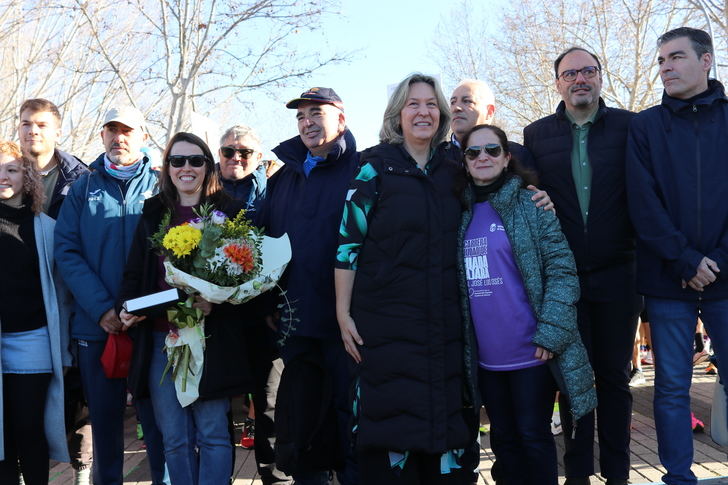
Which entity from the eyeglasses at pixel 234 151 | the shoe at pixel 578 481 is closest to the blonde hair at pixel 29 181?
the eyeglasses at pixel 234 151

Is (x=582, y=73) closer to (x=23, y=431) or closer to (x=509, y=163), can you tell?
(x=509, y=163)

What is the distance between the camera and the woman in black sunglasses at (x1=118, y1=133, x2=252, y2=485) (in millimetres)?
3598

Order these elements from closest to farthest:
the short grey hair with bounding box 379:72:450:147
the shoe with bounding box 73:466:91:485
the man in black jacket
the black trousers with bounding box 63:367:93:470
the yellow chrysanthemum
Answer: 1. the yellow chrysanthemum
2. the short grey hair with bounding box 379:72:450:147
3. the man in black jacket
4. the black trousers with bounding box 63:367:93:470
5. the shoe with bounding box 73:466:91:485

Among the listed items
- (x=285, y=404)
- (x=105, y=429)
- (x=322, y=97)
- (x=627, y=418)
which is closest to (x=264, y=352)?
(x=285, y=404)

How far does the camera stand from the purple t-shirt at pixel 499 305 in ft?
10.8

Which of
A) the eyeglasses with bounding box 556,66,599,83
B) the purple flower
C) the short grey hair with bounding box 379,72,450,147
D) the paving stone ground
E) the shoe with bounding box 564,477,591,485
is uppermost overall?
the eyeglasses with bounding box 556,66,599,83

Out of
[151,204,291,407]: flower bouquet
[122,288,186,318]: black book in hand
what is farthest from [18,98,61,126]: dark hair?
[122,288,186,318]: black book in hand

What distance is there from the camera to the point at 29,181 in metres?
4.00

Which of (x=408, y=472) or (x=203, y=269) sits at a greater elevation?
(x=203, y=269)

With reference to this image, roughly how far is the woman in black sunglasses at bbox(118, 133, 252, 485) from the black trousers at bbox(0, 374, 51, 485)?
706 mm

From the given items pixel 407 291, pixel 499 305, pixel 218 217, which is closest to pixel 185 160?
pixel 218 217

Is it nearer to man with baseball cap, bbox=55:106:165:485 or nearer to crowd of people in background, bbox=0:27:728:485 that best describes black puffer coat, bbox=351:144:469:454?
crowd of people in background, bbox=0:27:728:485

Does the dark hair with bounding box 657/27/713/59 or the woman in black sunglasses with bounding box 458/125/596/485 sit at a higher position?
the dark hair with bounding box 657/27/713/59

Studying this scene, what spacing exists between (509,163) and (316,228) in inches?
47.2
